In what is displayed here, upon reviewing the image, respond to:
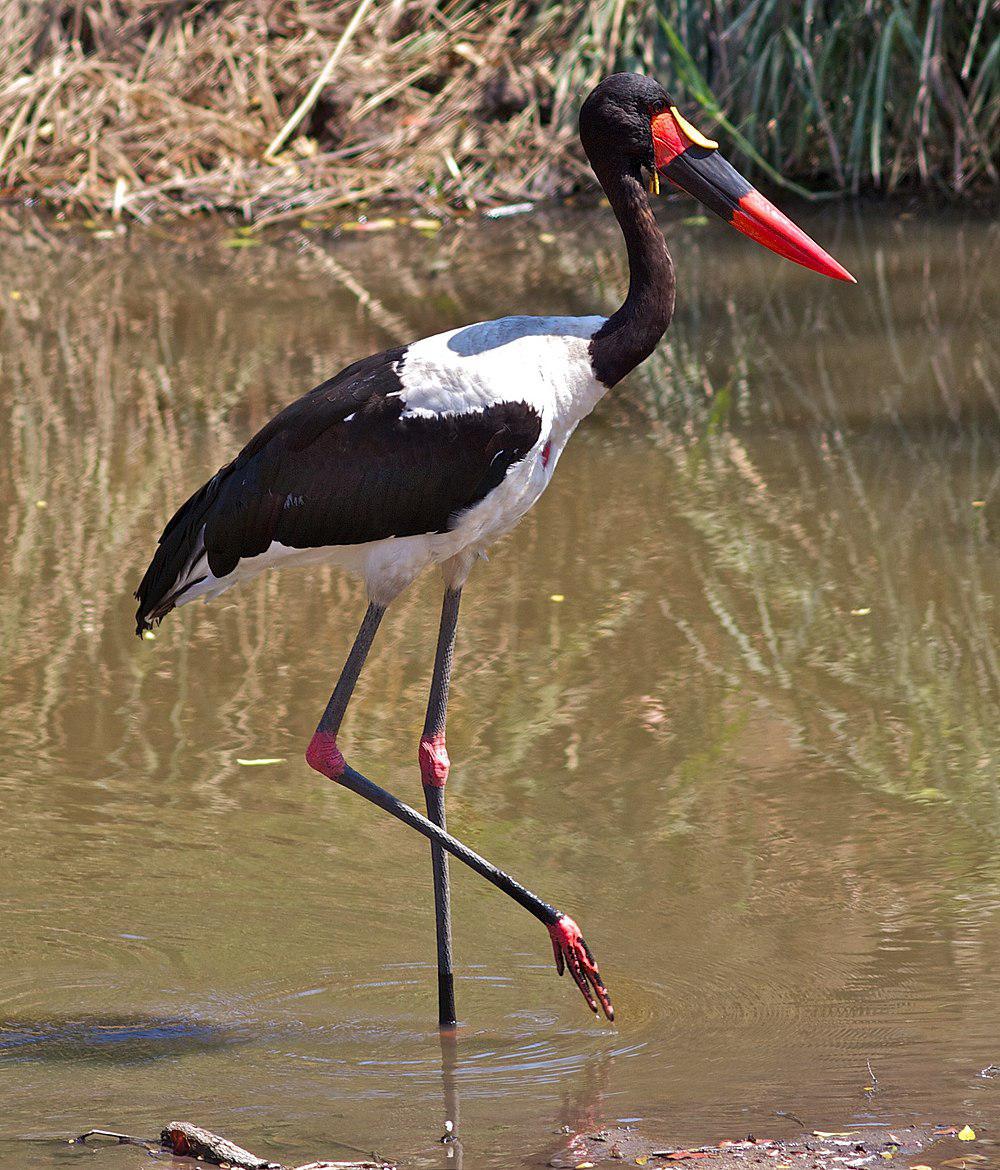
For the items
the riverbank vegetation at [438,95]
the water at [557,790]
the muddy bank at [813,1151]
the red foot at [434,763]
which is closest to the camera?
the muddy bank at [813,1151]

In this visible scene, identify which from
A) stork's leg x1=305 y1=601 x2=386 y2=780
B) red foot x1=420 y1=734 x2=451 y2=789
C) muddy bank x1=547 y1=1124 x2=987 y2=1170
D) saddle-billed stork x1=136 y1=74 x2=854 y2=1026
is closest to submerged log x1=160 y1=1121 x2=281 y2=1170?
muddy bank x1=547 y1=1124 x2=987 y2=1170

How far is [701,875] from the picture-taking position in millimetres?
3764

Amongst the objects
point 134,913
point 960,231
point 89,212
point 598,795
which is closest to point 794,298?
point 960,231

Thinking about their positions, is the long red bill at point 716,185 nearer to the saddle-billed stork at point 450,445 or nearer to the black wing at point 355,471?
the saddle-billed stork at point 450,445

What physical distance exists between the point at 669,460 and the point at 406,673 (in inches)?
76.5

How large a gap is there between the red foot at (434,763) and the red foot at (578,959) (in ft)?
1.51

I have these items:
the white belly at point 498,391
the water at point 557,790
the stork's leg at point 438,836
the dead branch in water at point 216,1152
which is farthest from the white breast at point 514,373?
the dead branch in water at point 216,1152

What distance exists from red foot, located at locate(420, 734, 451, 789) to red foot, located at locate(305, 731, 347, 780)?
18 centimetres

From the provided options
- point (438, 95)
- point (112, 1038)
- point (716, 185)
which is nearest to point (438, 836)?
point (112, 1038)

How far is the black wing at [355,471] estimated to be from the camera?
3.32 meters

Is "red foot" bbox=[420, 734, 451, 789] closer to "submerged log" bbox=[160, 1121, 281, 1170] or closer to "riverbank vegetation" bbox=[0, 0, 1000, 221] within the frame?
"submerged log" bbox=[160, 1121, 281, 1170]

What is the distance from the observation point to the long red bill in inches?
136

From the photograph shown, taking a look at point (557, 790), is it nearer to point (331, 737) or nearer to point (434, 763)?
point (434, 763)

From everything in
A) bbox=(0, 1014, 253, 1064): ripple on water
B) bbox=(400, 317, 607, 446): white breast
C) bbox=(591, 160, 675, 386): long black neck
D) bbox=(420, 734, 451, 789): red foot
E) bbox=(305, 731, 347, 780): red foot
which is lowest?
bbox=(0, 1014, 253, 1064): ripple on water
